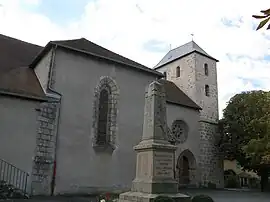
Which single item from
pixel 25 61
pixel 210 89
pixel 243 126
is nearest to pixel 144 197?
pixel 25 61

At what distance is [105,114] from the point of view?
15867 mm

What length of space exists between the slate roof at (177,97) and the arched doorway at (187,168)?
3.37 metres

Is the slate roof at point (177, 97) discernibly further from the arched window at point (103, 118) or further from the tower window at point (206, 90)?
the arched window at point (103, 118)

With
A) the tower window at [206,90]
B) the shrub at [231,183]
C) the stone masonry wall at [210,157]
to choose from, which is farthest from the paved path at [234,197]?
the shrub at [231,183]

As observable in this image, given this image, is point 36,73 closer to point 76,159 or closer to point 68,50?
point 68,50

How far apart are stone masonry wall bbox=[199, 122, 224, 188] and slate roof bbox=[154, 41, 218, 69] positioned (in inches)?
285

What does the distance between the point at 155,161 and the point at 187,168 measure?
43.4 feet

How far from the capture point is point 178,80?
87.5 feet

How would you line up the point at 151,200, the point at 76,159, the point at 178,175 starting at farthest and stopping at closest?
the point at 178,175 < the point at 76,159 < the point at 151,200

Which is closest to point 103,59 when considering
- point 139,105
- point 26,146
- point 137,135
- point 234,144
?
point 139,105

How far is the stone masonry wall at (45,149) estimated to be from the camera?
13016 millimetres

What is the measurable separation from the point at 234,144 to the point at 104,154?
10431 millimetres

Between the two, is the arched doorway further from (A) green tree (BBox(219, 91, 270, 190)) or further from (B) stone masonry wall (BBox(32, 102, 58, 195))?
(B) stone masonry wall (BBox(32, 102, 58, 195))

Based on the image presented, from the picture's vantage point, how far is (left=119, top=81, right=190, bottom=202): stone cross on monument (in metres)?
7.90
